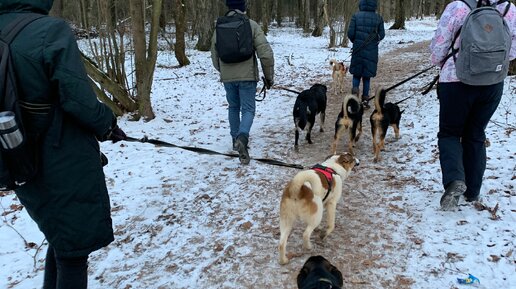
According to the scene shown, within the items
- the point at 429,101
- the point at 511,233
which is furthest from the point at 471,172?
the point at 429,101

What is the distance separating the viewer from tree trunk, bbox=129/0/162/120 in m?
7.93

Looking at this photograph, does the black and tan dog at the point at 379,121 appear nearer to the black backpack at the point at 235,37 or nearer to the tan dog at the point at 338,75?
the black backpack at the point at 235,37

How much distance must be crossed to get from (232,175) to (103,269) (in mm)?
2408

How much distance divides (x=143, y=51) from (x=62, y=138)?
6.50 m

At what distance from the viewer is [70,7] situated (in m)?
21.3

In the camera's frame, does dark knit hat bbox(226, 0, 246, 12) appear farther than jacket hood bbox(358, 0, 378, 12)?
No

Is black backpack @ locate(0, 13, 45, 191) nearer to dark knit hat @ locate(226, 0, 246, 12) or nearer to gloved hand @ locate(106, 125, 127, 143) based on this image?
gloved hand @ locate(106, 125, 127, 143)

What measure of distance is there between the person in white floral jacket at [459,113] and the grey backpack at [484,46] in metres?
0.15

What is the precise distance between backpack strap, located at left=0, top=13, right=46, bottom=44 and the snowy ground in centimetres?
243

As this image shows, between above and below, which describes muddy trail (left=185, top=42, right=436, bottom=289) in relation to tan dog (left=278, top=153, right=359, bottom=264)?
below

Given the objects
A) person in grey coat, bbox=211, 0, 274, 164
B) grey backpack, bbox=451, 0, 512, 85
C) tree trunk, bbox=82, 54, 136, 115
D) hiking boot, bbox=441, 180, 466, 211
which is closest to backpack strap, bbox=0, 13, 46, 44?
grey backpack, bbox=451, 0, 512, 85

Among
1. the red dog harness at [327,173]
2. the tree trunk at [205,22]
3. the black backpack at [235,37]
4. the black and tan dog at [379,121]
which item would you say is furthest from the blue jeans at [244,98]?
the tree trunk at [205,22]

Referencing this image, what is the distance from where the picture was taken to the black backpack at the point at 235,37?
18.1 ft

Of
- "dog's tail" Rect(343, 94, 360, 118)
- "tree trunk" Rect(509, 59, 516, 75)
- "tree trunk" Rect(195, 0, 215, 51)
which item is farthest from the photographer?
"tree trunk" Rect(195, 0, 215, 51)
